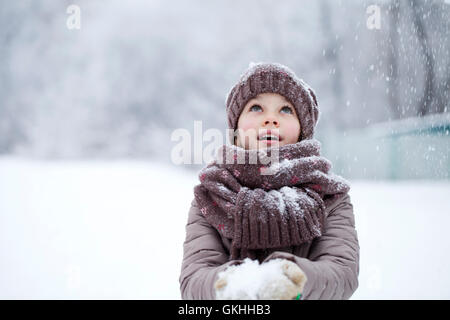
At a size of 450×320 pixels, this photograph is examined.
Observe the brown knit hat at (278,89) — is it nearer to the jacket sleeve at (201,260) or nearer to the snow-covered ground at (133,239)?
the jacket sleeve at (201,260)

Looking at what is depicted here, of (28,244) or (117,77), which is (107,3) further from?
(28,244)

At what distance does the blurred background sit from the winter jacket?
1.65 m

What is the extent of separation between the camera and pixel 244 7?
13328mm

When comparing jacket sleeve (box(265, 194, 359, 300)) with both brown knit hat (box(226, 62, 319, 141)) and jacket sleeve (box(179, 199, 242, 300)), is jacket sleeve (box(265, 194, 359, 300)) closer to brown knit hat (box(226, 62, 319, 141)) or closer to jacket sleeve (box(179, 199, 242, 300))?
jacket sleeve (box(179, 199, 242, 300))

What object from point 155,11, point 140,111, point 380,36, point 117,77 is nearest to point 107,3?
point 155,11

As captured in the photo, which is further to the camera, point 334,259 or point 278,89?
point 278,89

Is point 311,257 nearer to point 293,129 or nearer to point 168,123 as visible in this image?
point 293,129

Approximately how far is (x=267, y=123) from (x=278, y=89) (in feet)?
0.46

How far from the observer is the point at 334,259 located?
87 cm

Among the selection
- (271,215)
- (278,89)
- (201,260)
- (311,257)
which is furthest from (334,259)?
(278,89)

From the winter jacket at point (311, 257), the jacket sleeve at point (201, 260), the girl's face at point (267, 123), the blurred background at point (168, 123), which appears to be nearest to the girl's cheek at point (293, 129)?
the girl's face at point (267, 123)

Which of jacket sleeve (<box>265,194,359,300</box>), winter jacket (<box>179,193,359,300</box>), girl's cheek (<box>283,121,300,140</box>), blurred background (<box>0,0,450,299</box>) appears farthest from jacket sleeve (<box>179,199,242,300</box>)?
blurred background (<box>0,0,450,299</box>)

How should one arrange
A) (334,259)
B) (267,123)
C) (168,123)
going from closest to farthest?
(334,259), (267,123), (168,123)

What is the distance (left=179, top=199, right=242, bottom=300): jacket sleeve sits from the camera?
793 millimetres
